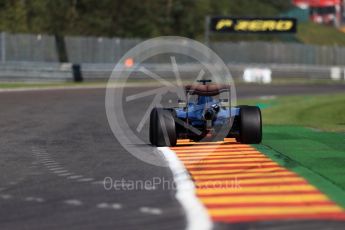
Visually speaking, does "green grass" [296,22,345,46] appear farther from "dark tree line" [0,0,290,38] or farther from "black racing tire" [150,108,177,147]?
"black racing tire" [150,108,177,147]

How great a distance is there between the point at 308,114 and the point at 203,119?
1133 centimetres

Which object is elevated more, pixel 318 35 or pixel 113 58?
pixel 318 35

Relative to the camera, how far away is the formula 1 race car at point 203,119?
12.4 m

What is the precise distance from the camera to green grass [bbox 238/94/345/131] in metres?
19.2

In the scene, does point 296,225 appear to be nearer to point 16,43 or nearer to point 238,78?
point 16,43

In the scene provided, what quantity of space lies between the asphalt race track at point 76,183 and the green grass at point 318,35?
89435mm

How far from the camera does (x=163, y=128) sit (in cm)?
1247

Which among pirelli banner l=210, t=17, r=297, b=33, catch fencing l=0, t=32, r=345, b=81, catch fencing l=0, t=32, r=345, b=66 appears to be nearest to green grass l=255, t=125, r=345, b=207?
catch fencing l=0, t=32, r=345, b=81

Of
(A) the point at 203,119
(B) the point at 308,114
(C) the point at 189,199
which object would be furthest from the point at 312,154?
(B) the point at 308,114

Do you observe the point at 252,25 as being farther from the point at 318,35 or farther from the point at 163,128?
the point at 318,35

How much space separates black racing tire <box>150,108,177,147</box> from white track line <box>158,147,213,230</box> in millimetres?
1308

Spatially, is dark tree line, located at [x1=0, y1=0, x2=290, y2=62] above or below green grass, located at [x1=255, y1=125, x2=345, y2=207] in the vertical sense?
above

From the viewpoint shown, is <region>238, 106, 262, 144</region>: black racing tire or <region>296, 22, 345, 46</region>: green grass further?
<region>296, 22, 345, 46</region>: green grass

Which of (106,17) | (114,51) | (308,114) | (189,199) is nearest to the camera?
(189,199)
